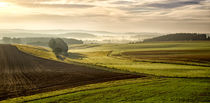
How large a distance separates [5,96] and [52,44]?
323 ft

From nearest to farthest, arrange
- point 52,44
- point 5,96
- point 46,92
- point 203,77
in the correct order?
point 5,96
point 46,92
point 203,77
point 52,44

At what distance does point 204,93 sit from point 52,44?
10790cm

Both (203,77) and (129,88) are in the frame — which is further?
(203,77)

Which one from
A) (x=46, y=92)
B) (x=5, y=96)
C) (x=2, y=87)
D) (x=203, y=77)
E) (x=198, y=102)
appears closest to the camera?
(x=198, y=102)

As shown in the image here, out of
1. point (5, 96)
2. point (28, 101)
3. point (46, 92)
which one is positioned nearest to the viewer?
point (28, 101)

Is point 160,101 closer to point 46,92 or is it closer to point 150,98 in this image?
point 150,98

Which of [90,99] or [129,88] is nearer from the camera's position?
[90,99]

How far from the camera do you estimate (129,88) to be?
101ft

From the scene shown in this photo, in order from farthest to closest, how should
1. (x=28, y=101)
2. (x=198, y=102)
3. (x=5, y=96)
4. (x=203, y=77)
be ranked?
(x=203, y=77), (x=5, y=96), (x=28, y=101), (x=198, y=102)

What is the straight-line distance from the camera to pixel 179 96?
26.2 metres

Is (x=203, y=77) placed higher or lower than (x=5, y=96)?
lower

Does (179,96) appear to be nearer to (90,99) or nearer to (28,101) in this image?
(90,99)

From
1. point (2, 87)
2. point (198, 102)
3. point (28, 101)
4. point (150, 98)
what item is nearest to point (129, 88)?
point (150, 98)

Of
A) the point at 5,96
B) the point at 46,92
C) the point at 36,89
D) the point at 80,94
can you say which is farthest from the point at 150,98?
the point at 5,96
